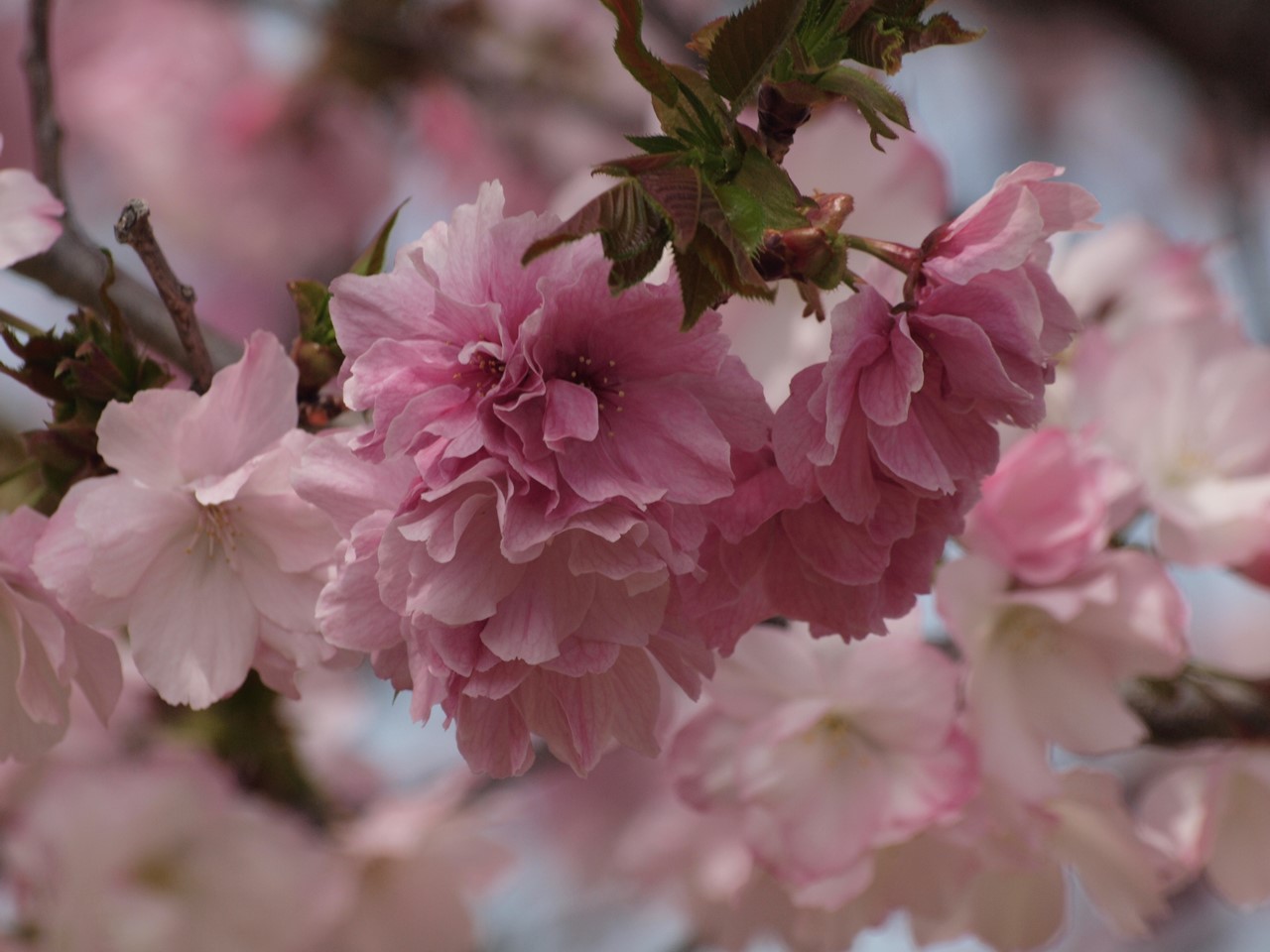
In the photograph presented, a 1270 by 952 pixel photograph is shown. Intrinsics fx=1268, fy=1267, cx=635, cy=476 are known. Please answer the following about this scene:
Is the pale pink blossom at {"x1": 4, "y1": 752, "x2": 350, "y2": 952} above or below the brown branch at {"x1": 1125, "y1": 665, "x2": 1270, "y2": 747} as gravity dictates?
below

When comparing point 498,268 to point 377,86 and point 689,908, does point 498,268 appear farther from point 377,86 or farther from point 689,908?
point 377,86

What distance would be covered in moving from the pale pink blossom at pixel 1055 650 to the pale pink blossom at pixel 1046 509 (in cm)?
1

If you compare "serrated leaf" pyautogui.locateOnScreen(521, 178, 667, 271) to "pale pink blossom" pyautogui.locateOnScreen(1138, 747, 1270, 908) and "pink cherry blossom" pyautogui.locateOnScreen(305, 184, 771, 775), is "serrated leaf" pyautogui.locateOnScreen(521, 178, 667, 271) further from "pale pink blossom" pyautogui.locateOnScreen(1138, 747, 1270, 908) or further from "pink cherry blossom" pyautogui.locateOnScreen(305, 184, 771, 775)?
"pale pink blossom" pyautogui.locateOnScreen(1138, 747, 1270, 908)

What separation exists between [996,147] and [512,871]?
2.28 meters

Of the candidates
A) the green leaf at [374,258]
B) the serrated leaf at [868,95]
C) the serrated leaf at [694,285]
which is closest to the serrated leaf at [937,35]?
the serrated leaf at [868,95]

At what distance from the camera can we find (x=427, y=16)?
229 centimetres

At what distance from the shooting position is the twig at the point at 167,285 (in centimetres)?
62

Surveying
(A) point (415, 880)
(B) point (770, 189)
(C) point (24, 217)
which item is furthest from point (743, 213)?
(A) point (415, 880)

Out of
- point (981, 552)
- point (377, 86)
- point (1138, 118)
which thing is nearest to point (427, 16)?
point (377, 86)

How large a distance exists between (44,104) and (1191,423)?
868mm

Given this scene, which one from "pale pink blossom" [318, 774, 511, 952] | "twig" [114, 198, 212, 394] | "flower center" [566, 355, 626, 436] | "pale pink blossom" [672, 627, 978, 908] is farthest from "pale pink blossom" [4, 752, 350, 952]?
"flower center" [566, 355, 626, 436]

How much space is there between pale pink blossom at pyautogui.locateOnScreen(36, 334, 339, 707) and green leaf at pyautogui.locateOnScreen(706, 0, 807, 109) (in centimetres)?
26

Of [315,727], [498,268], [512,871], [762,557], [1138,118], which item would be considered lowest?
[315,727]

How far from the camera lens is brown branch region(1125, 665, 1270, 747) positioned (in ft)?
3.13
